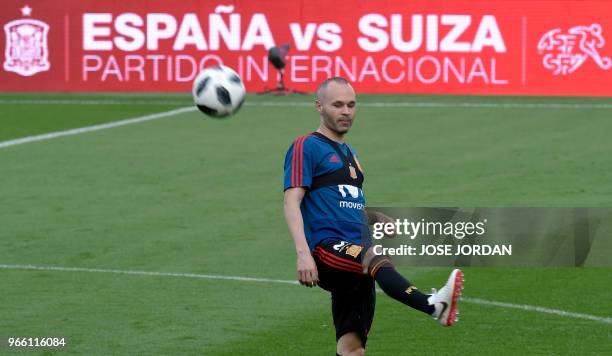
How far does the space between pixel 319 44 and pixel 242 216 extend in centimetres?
2300

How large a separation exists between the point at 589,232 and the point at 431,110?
1671 cm

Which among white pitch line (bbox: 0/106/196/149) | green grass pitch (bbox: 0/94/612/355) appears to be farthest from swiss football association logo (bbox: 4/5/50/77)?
white pitch line (bbox: 0/106/196/149)

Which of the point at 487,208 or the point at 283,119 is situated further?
the point at 283,119

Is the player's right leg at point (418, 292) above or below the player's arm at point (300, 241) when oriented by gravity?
below

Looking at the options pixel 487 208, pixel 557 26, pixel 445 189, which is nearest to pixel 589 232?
pixel 487 208

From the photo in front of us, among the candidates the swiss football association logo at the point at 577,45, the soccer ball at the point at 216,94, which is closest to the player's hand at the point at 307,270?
Result: the soccer ball at the point at 216,94

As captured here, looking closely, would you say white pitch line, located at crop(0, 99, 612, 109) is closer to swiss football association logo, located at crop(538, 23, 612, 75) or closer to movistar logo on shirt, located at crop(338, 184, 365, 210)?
swiss football association logo, located at crop(538, 23, 612, 75)

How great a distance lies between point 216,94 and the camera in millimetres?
11977

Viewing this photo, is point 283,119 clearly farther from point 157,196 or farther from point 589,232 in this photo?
point 589,232

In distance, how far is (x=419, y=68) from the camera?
40688 millimetres

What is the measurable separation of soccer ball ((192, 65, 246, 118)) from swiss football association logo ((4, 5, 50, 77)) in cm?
2980

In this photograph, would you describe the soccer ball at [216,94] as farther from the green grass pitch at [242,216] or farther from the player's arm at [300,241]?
the player's arm at [300,241]

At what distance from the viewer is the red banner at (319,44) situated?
40125 mm

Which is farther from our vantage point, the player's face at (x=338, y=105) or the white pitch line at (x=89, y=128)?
the white pitch line at (x=89, y=128)
